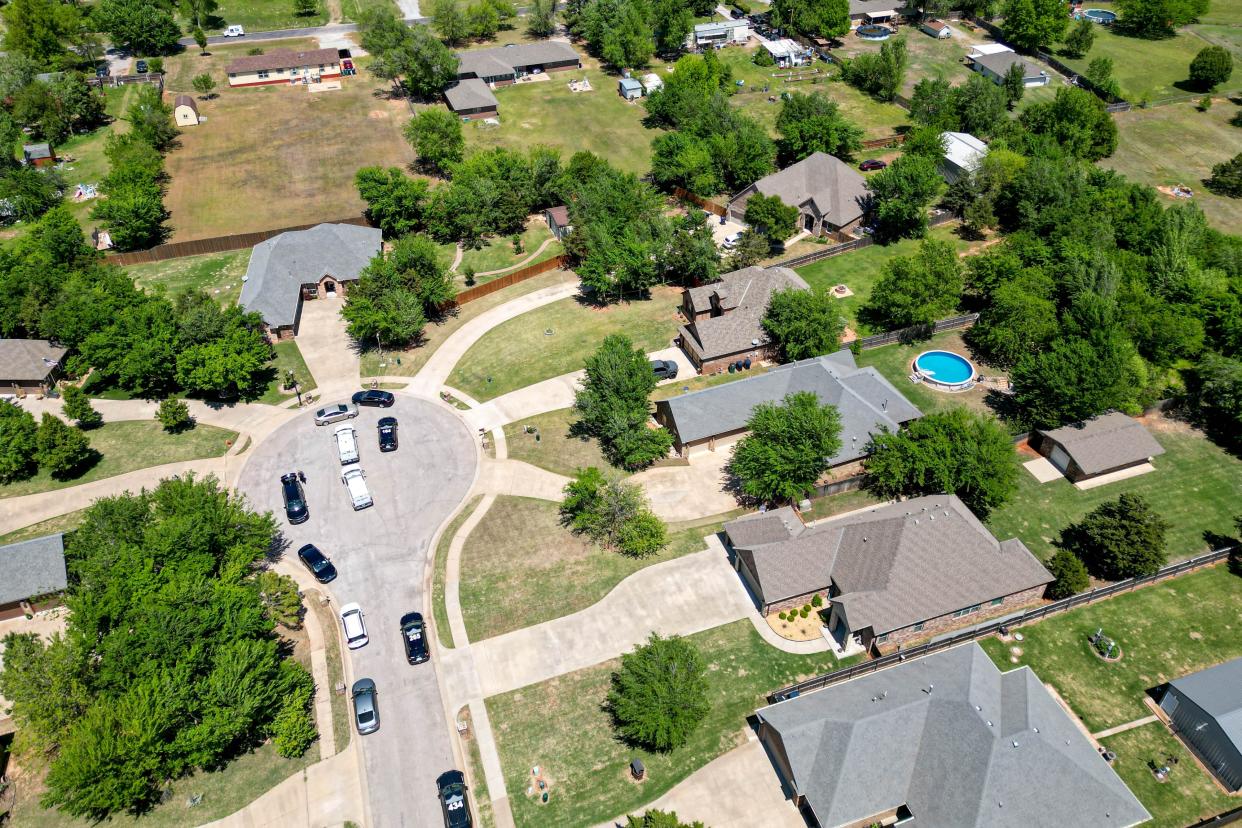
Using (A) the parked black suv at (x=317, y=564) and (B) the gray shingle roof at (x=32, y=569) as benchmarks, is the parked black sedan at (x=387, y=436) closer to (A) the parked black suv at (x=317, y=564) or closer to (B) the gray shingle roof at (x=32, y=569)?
(A) the parked black suv at (x=317, y=564)

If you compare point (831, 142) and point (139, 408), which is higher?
point (831, 142)

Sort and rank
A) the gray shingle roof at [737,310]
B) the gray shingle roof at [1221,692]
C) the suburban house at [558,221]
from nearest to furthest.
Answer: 1. the gray shingle roof at [1221,692]
2. the gray shingle roof at [737,310]
3. the suburban house at [558,221]

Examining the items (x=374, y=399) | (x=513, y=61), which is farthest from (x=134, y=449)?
(x=513, y=61)

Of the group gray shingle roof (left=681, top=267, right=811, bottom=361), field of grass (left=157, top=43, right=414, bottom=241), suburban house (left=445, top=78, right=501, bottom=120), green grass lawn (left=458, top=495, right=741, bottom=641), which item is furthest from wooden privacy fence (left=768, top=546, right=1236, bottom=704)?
suburban house (left=445, top=78, right=501, bottom=120)

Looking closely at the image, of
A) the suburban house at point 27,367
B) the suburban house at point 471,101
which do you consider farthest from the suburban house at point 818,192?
the suburban house at point 27,367

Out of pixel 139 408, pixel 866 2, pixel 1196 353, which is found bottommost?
pixel 139 408

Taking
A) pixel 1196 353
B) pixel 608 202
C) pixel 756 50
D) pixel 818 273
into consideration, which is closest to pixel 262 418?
pixel 608 202

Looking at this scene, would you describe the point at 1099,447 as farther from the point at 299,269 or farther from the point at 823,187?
the point at 299,269

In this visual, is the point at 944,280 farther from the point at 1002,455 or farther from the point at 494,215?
the point at 494,215
